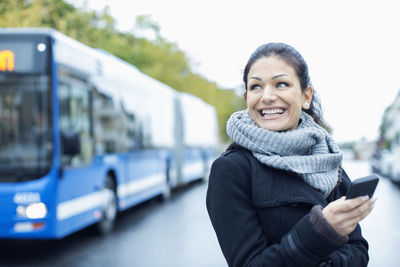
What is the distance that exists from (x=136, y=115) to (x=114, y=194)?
7.86 ft

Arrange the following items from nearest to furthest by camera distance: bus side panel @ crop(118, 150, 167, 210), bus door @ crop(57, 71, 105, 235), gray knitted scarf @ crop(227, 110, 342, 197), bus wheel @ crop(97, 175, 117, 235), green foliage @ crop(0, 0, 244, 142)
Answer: gray knitted scarf @ crop(227, 110, 342, 197) → bus door @ crop(57, 71, 105, 235) → bus wheel @ crop(97, 175, 117, 235) → green foliage @ crop(0, 0, 244, 142) → bus side panel @ crop(118, 150, 167, 210)

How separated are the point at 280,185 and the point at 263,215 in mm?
115

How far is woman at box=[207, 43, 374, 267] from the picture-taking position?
1646mm

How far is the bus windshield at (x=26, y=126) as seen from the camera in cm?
722

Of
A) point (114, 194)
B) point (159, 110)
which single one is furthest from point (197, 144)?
point (114, 194)

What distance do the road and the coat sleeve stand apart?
558 centimetres

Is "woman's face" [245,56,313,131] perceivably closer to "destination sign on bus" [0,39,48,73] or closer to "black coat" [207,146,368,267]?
"black coat" [207,146,368,267]

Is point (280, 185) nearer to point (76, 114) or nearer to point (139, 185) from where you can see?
point (76, 114)

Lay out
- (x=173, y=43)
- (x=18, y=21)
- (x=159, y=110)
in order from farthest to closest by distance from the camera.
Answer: (x=173, y=43)
(x=159, y=110)
(x=18, y=21)

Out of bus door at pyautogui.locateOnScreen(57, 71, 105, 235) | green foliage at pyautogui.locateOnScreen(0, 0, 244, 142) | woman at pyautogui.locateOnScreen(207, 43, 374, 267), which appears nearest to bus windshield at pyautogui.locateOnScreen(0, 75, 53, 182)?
bus door at pyautogui.locateOnScreen(57, 71, 105, 235)

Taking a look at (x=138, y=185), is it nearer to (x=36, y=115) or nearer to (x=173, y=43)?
(x=36, y=115)

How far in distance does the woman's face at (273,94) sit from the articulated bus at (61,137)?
566cm

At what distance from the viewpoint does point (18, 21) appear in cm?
1054

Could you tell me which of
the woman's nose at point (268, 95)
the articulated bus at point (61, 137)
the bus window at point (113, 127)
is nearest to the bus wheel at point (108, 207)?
the articulated bus at point (61, 137)
